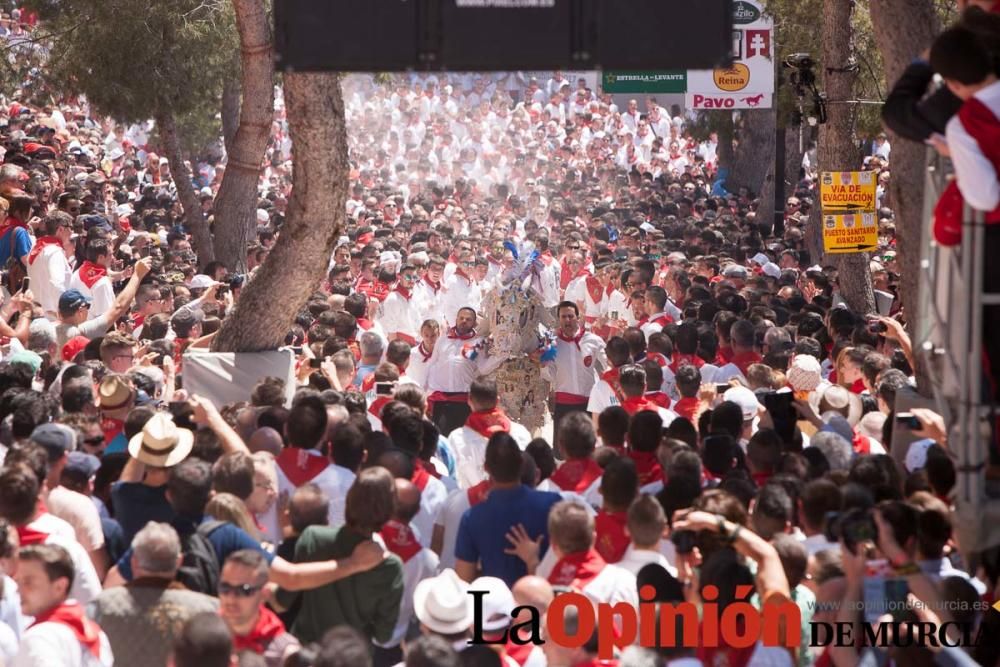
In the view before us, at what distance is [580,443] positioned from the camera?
323 inches

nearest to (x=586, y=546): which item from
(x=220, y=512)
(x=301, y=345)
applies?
(x=220, y=512)

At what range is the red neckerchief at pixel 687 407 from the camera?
10.4 meters

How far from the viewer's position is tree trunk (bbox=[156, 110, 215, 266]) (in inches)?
735

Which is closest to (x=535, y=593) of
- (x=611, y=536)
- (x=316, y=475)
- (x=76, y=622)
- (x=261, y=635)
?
(x=611, y=536)

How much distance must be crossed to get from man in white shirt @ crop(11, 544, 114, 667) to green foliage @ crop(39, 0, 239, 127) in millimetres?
12013

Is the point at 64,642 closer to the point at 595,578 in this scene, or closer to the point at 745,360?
the point at 595,578

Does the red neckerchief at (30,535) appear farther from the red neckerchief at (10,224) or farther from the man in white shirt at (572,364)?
the red neckerchief at (10,224)

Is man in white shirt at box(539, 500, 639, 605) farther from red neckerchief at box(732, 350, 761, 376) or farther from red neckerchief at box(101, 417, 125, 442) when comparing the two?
red neckerchief at box(732, 350, 761, 376)

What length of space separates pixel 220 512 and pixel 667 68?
378 centimetres

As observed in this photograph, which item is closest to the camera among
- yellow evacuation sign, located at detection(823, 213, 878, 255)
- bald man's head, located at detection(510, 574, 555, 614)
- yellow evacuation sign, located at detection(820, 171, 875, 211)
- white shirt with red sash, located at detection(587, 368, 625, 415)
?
bald man's head, located at detection(510, 574, 555, 614)

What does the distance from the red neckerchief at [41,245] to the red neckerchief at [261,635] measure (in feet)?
28.5

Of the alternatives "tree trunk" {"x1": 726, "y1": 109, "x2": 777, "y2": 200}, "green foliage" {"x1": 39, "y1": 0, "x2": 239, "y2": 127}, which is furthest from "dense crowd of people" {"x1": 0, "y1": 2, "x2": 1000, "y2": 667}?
"tree trunk" {"x1": 726, "y1": 109, "x2": 777, "y2": 200}

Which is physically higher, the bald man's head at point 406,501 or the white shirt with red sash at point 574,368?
the bald man's head at point 406,501

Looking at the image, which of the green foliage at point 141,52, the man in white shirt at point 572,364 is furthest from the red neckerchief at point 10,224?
the man in white shirt at point 572,364
